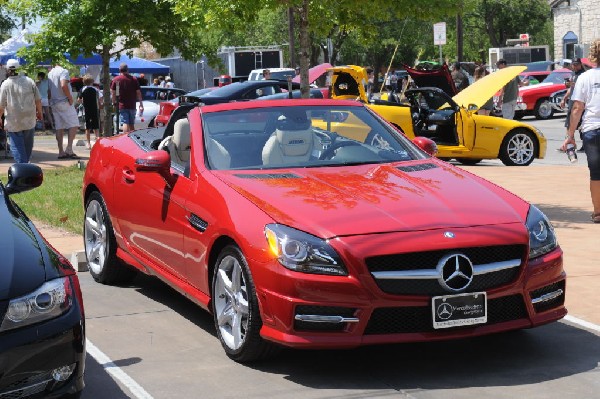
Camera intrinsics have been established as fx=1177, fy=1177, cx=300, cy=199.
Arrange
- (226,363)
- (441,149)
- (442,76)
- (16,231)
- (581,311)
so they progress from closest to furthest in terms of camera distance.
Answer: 1. (16,231)
2. (226,363)
3. (581,311)
4. (441,149)
5. (442,76)

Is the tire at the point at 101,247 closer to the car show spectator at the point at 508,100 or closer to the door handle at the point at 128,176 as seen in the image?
the door handle at the point at 128,176

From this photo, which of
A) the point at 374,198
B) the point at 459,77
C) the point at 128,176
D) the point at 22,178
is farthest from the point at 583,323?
the point at 459,77

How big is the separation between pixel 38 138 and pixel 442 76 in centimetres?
1441

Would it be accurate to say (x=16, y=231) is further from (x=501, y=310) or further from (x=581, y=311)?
(x=581, y=311)

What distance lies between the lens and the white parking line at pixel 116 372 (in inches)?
238

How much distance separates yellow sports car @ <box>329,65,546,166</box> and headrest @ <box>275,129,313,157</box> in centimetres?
1113

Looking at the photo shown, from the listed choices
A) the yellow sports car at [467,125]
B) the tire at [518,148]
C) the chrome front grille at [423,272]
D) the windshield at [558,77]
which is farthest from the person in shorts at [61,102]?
the windshield at [558,77]

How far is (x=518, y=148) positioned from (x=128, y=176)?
12.0 metres

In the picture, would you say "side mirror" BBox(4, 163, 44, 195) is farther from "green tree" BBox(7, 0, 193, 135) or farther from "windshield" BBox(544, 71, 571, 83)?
"windshield" BBox(544, 71, 571, 83)

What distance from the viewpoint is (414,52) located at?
285 feet

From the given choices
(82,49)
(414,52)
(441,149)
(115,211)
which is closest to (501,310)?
(115,211)

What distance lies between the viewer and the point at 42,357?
505cm

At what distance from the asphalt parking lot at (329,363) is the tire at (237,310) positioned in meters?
0.10

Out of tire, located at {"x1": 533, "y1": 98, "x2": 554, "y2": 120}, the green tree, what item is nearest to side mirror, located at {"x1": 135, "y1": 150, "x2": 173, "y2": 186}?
the green tree
